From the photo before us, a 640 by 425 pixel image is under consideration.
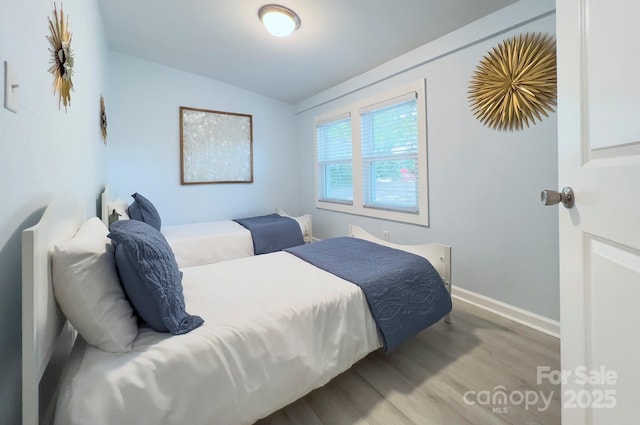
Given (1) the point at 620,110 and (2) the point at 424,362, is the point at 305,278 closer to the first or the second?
(2) the point at 424,362

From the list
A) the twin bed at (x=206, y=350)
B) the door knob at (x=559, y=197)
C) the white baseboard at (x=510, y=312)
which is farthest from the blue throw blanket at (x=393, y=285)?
the door knob at (x=559, y=197)

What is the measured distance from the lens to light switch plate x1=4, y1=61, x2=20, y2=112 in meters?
0.74

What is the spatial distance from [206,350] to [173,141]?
11.0 ft

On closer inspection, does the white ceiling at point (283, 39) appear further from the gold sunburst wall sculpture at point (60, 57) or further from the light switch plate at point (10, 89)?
the light switch plate at point (10, 89)

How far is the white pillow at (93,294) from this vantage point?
0.90 m

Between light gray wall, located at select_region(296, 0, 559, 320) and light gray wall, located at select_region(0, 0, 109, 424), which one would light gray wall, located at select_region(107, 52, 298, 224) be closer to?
light gray wall, located at select_region(296, 0, 559, 320)

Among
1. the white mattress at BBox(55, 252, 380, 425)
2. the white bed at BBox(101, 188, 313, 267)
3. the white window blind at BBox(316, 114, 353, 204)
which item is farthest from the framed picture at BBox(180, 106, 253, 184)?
the white mattress at BBox(55, 252, 380, 425)

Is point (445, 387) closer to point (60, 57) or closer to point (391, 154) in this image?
point (391, 154)

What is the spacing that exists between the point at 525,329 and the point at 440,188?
4.20ft

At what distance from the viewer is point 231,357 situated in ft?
3.56

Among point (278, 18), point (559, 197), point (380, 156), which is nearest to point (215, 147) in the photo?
point (278, 18)

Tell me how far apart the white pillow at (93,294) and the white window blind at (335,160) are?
295 cm

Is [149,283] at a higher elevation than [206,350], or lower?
higher

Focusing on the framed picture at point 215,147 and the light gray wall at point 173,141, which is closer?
the light gray wall at point 173,141
